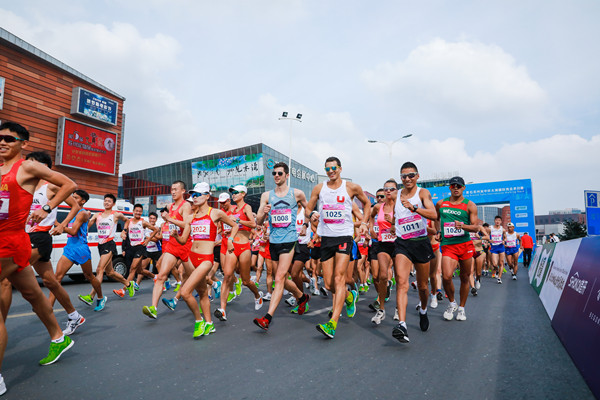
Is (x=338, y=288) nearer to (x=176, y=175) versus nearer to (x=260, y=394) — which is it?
(x=260, y=394)

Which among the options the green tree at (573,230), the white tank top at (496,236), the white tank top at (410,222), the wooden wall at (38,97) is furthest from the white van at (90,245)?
the green tree at (573,230)

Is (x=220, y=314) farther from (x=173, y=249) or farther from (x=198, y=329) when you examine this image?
(x=173, y=249)

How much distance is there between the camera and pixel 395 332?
4.17 meters

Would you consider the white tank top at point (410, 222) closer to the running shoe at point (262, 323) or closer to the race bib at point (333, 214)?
the race bib at point (333, 214)

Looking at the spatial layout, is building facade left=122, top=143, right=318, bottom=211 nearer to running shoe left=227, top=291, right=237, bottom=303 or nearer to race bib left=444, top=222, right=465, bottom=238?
running shoe left=227, top=291, right=237, bottom=303

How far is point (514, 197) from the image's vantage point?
83.9 ft

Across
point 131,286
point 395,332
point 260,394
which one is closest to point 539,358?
point 395,332

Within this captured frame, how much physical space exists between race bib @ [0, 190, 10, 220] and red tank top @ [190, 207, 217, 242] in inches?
95.6

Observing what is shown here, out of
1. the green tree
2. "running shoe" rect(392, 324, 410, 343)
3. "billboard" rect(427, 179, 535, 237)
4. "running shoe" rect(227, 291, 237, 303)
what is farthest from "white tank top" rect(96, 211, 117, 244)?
the green tree

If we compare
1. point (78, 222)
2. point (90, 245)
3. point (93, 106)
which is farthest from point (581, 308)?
point (93, 106)

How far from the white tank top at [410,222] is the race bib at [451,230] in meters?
1.06

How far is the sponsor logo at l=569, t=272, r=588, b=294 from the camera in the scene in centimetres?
416

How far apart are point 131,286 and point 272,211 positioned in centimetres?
454

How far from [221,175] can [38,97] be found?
34.1 metres
